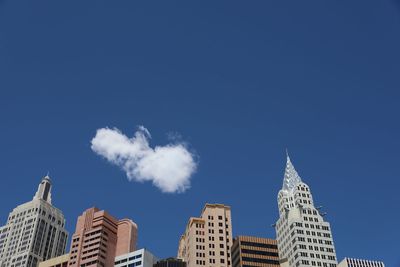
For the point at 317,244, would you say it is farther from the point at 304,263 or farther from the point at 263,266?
the point at 263,266

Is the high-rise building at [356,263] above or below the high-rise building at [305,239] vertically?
below

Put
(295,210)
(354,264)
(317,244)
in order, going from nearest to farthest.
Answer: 1. (354,264)
2. (317,244)
3. (295,210)

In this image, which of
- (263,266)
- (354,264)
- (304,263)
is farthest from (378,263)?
(263,266)

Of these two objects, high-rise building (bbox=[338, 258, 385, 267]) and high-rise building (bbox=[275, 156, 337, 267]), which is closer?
high-rise building (bbox=[338, 258, 385, 267])

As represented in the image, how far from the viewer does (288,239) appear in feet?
629

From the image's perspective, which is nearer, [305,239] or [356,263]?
[356,263]

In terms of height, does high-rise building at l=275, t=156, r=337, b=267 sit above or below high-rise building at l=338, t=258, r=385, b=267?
above

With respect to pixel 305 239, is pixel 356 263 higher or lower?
lower

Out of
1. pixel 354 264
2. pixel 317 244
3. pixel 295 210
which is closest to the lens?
pixel 354 264

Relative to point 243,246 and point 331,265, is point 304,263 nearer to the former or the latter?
point 331,265

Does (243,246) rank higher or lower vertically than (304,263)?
higher

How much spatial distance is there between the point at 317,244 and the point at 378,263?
20.9 m

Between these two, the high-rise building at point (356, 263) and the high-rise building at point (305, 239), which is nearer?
the high-rise building at point (356, 263)

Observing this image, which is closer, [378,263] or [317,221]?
[378,263]
